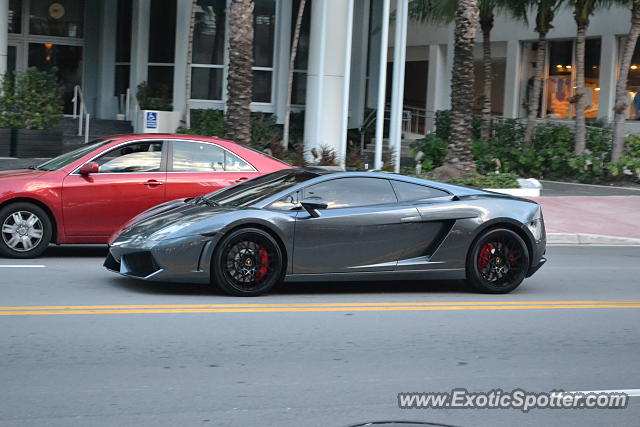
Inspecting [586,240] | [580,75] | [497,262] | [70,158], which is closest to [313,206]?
[497,262]

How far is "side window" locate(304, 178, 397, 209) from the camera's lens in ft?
30.2

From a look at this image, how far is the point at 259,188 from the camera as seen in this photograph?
9.51m

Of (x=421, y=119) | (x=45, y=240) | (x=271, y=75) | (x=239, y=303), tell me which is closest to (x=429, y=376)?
(x=239, y=303)

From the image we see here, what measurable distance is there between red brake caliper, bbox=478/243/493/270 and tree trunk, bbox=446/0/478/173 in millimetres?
10578

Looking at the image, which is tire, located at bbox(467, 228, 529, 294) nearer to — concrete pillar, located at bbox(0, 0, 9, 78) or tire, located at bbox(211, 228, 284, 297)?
tire, located at bbox(211, 228, 284, 297)

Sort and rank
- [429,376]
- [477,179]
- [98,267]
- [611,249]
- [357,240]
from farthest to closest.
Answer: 1. [477,179]
2. [611,249]
3. [98,267]
4. [357,240]
5. [429,376]

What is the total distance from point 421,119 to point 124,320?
99.0ft

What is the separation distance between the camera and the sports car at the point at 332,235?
8719mm

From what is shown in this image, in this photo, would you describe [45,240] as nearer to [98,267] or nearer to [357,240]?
[98,267]

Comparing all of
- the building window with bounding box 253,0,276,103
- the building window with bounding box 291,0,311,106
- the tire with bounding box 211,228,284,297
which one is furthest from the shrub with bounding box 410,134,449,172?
the tire with bounding box 211,228,284,297

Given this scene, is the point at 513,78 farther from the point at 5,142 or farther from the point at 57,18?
the point at 5,142

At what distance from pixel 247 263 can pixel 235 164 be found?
3065 mm

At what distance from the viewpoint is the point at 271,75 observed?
26.8m

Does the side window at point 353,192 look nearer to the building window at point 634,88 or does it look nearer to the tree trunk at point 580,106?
the tree trunk at point 580,106
